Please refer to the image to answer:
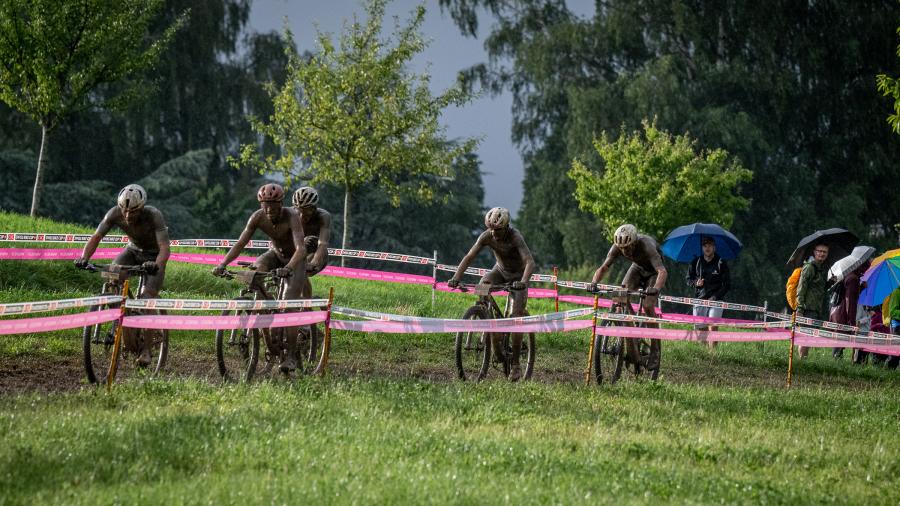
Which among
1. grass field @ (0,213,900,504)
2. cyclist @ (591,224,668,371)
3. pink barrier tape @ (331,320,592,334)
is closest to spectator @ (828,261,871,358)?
grass field @ (0,213,900,504)

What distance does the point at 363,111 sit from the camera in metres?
30.7

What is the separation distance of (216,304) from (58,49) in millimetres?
17256

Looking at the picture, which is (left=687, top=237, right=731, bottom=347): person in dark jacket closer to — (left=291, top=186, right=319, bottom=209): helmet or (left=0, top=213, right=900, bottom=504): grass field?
(left=0, top=213, right=900, bottom=504): grass field

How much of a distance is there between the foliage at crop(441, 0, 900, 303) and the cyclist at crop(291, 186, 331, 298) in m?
32.0

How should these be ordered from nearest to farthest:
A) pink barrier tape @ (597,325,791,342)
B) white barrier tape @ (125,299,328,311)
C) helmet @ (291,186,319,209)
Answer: white barrier tape @ (125,299,328,311)
helmet @ (291,186,319,209)
pink barrier tape @ (597,325,791,342)

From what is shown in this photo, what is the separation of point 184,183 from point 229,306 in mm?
37131

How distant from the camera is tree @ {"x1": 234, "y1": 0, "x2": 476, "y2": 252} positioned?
30.7 meters

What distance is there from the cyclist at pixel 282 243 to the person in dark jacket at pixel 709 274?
9.66 m

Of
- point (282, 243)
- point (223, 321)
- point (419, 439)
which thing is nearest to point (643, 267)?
point (282, 243)

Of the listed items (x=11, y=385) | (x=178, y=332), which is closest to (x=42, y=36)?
(x=178, y=332)

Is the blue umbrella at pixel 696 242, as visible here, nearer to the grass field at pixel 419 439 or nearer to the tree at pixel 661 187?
the grass field at pixel 419 439

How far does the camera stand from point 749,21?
4731cm

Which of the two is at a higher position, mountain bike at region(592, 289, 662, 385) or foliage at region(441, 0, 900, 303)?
foliage at region(441, 0, 900, 303)

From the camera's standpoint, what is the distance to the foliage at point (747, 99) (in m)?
44.9
